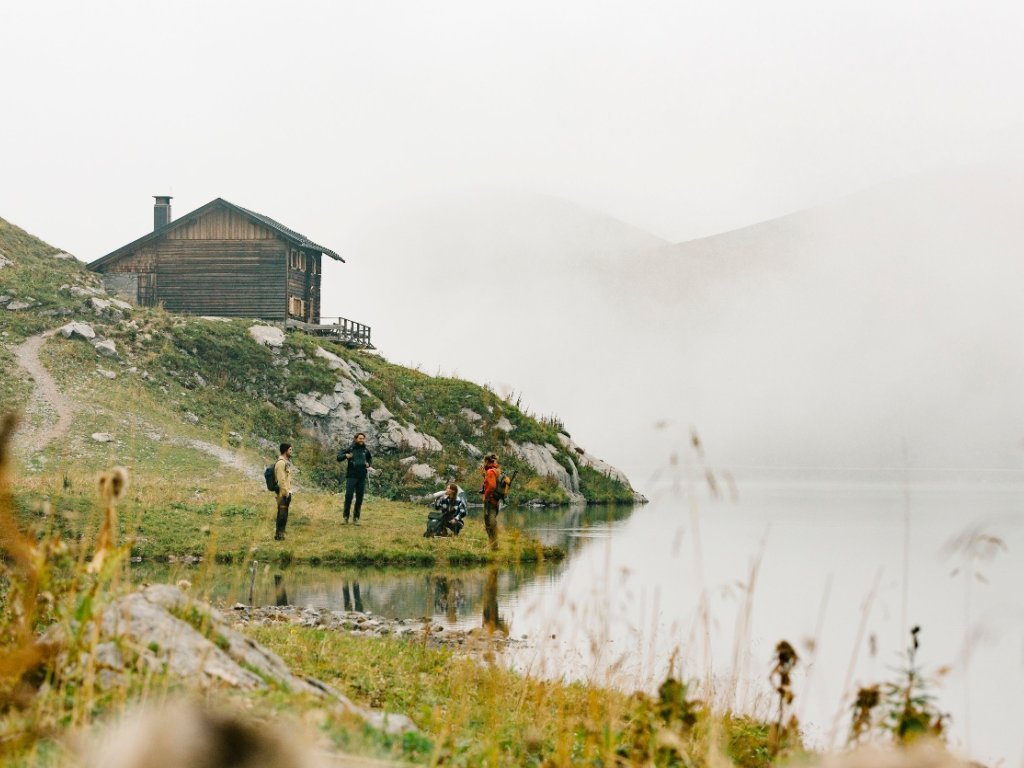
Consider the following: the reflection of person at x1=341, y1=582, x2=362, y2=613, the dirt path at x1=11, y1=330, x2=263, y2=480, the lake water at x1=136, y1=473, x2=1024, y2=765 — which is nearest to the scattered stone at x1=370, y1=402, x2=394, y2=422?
the dirt path at x1=11, y1=330, x2=263, y2=480

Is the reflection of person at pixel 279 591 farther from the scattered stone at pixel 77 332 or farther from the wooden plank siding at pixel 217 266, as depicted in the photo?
the wooden plank siding at pixel 217 266

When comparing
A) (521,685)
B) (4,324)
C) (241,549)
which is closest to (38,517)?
(241,549)

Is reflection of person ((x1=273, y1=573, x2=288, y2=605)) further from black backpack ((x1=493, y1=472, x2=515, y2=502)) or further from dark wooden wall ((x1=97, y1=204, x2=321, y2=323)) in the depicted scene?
dark wooden wall ((x1=97, y1=204, x2=321, y2=323))

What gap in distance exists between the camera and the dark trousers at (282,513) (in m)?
28.1

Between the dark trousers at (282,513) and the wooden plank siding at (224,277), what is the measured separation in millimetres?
43667

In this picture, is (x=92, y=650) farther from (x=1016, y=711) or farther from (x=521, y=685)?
(x=1016, y=711)

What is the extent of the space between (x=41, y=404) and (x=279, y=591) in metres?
29.7

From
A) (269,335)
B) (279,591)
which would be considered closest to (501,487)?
(279,591)

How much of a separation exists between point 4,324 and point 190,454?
1753 cm

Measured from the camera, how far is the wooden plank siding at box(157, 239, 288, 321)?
71.2 metres

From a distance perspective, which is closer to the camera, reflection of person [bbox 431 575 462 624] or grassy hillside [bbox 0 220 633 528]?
reflection of person [bbox 431 575 462 624]

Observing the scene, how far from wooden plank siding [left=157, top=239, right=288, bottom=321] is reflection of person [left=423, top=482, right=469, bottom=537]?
4089 centimetres

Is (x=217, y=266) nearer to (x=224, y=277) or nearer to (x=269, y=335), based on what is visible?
(x=224, y=277)

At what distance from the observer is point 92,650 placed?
437cm
